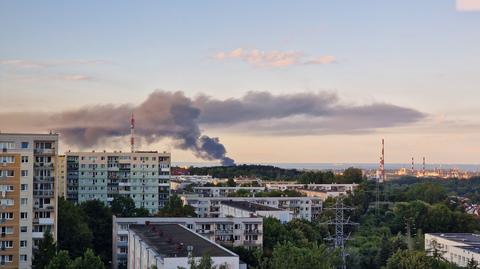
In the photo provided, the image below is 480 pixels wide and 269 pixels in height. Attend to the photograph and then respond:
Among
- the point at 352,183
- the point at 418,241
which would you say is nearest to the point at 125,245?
the point at 418,241

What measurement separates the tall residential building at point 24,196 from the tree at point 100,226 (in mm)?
5560

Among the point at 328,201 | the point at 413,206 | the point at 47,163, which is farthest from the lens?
the point at 328,201

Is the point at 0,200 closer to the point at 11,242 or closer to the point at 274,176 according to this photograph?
the point at 11,242

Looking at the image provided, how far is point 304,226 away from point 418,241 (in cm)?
564

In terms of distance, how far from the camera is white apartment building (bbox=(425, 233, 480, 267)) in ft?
90.5

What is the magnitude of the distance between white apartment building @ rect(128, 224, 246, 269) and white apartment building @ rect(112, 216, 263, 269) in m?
1.98

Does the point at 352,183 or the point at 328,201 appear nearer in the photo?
the point at 328,201

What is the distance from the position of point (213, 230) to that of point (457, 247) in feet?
33.7

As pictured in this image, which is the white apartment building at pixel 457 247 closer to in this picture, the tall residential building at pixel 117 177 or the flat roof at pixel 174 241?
the flat roof at pixel 174 241

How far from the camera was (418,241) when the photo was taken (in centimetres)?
3391

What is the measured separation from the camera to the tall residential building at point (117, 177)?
45.8 meters

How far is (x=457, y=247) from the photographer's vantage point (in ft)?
95.9

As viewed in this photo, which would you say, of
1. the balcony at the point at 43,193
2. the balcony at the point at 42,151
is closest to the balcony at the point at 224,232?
the balcony at the point at 43,193

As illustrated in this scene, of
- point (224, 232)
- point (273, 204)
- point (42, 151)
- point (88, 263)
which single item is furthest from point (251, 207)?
point (88, 263)
